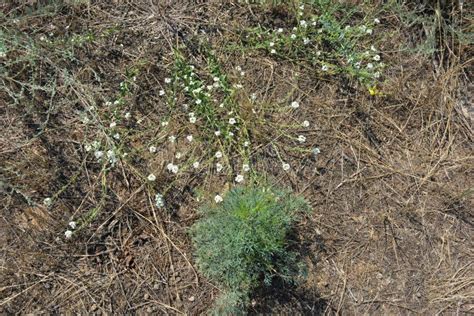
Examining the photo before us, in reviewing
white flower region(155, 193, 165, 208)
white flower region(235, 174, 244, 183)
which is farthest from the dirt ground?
white flower region(235, 174, 244, 183)

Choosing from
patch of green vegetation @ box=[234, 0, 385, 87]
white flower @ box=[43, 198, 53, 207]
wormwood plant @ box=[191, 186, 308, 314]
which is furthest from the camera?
patch of green vegetation @ box=[234, 0, 385, 87]

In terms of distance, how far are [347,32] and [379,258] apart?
4.78 ft

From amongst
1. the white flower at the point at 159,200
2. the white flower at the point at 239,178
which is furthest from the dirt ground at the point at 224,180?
the white flower at the point at 239,178

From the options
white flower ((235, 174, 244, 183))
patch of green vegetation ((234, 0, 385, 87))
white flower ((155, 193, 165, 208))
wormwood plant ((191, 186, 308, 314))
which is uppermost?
patch of green vegetation ((234, 0, 385, 87))

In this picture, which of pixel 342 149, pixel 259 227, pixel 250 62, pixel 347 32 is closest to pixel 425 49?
pixel 347 32

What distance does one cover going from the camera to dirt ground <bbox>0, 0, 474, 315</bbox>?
279cm

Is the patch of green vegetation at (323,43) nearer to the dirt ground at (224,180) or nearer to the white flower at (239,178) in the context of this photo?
the dirt ground at (224,180)

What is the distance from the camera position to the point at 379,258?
9.71 feet

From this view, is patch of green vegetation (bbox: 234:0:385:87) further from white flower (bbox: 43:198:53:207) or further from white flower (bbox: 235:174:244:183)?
white flower (bbox: 43:198:53:207)

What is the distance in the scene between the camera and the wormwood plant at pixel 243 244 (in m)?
2.66

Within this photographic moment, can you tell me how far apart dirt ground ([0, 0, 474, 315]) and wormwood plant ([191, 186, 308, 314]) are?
0.09m

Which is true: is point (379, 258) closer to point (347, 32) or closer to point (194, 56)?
point (347, 32)

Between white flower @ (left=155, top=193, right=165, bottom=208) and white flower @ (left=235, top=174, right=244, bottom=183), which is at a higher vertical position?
white flower @ (left=235, top=174, right=244, bottom=183)

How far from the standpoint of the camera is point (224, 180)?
2.96 metres
